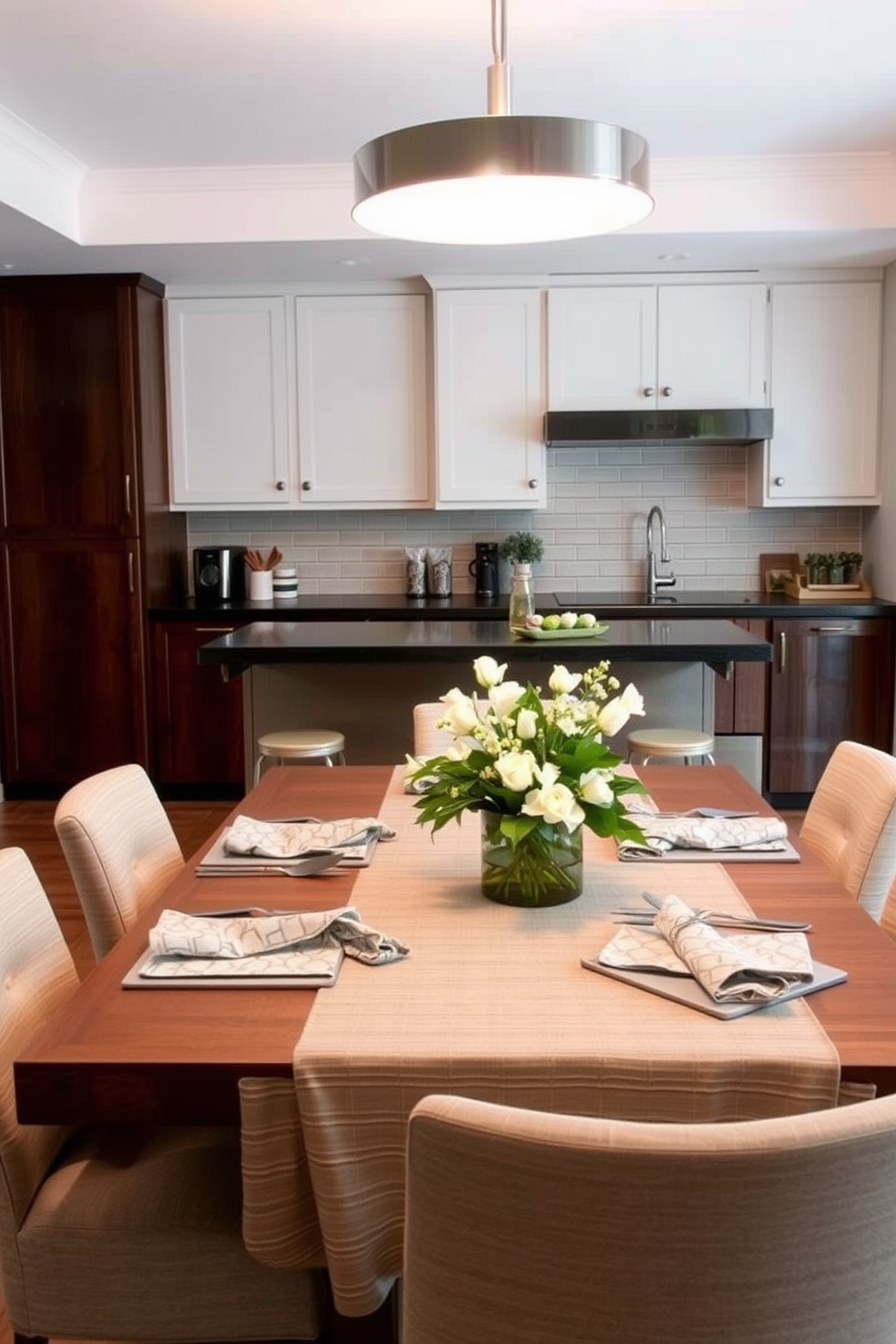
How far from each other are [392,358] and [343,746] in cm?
229

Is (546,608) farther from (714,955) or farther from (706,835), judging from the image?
(714,955)

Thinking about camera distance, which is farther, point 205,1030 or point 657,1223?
point 205,1030

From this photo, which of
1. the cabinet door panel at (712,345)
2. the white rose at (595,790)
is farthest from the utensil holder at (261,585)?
the white rose at (595,790)

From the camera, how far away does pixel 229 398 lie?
5.76m

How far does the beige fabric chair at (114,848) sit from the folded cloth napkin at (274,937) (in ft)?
1.16

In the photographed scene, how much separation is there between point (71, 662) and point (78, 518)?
643 mm

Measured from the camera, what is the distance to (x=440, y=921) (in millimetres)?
1804

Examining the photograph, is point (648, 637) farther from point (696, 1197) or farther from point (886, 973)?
point (696, 1197)

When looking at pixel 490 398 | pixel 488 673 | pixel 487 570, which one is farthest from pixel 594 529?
pixel 488 673

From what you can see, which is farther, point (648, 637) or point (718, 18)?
point (648, 637)

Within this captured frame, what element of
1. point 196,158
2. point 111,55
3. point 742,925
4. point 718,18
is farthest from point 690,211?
point 742,925

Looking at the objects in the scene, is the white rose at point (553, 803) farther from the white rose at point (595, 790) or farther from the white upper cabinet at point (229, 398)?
the white upper cabinet at point (229, 398)

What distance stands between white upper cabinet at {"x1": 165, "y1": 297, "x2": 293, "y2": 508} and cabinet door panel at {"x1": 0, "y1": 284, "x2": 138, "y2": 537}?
0.39m

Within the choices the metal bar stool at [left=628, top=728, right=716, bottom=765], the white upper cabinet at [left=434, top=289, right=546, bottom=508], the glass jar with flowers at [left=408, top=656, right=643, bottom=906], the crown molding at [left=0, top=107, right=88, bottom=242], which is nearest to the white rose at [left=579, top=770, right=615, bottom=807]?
the glass jar with flowers at [left=408, top=656, right=643, bottom=906]
